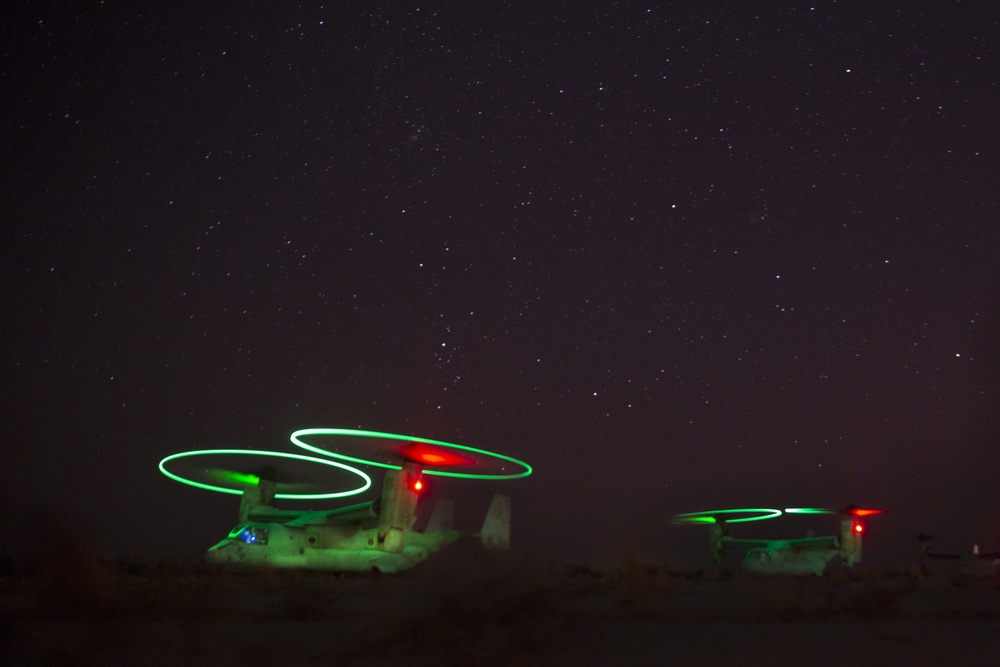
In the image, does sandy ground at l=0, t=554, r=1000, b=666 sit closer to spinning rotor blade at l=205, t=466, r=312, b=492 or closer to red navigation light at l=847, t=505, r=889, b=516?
spinning rotor blade at l=205, t=466, r=312, b=492

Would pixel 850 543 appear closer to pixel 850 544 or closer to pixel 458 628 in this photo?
pixel 850 544

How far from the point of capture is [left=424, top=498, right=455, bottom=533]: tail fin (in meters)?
28.4

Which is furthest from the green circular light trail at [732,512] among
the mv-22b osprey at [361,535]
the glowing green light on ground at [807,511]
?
the mv-22b osprey at [361,535]

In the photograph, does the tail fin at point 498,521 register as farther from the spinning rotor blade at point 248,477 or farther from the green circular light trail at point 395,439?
the spinning rotor blade at point 248,477

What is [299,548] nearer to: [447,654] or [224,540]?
[224,540]

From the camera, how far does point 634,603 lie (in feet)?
33.7

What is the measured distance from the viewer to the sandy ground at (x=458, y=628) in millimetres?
5898

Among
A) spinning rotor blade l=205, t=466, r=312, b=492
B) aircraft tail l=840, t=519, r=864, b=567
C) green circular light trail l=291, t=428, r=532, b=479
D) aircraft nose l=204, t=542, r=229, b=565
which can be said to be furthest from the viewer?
aircraft tail l=840, t=519, r=864, b=567

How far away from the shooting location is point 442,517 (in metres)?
28.8

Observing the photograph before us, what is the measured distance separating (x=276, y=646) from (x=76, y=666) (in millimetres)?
1529

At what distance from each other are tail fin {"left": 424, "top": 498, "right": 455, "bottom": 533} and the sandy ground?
18461 mm

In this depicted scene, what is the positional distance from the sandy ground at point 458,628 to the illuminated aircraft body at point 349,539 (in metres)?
13.3

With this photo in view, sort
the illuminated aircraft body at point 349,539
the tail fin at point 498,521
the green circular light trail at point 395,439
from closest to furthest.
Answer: the green circular light trail at point 395,439, the illuminated aircraft body at point 349,539, the tail fin at point 498,521

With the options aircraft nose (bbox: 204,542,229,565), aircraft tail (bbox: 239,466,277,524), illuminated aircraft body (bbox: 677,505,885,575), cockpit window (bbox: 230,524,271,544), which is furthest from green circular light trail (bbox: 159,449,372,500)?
illuminated aircraft body (bbox: 677,505,885,575)
